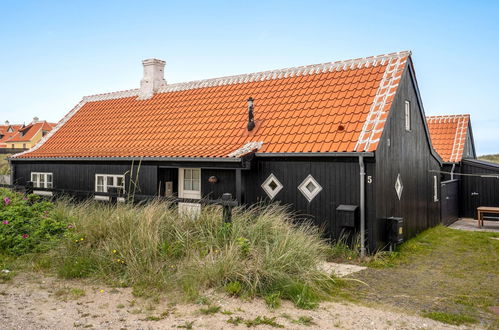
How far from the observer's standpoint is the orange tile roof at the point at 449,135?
19.9 m

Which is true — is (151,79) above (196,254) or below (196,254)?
above

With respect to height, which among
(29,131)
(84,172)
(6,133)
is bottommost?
(84,172)

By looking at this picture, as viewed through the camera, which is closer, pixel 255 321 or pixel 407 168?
pixel 255 321

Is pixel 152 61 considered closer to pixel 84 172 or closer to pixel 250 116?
pixel 84 172

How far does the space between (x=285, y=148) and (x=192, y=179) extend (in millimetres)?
3517

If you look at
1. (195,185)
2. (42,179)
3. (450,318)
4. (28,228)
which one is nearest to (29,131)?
(42,179)

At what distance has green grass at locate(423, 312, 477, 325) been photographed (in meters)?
5.88

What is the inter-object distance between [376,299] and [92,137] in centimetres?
1333

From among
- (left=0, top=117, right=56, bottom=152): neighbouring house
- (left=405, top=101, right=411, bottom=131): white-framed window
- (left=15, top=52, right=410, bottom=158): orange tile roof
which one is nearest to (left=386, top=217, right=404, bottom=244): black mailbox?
(left=15, top=52, right=410, bottom=158): orange tile roof

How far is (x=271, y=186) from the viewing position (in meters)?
11.6

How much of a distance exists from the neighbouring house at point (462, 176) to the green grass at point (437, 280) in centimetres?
642

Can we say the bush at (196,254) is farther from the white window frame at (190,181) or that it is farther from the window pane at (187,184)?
the window pane at (187,184)

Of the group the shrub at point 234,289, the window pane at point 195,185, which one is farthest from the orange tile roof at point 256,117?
the shrub at point 234,289

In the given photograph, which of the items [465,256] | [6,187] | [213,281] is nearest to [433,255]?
[465,256]
